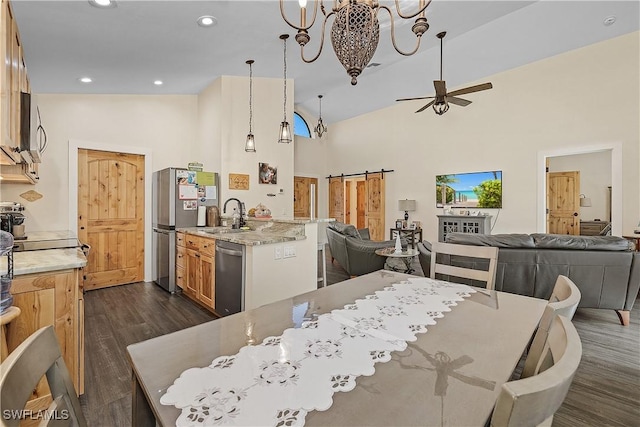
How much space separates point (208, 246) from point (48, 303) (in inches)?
68.2

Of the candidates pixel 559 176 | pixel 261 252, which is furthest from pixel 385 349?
pixel 559 176

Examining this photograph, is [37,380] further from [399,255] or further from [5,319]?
[399,255]

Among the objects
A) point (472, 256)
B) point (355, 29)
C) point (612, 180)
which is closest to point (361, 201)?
point (612, 180)

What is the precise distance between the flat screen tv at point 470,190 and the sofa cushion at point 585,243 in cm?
321

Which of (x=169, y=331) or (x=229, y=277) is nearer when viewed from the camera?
(x=169, y=331)

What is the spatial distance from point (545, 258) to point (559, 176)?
5923mm

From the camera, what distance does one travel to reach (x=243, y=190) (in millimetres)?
4754

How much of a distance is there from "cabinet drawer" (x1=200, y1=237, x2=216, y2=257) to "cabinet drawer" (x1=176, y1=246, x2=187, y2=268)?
58 centimetres

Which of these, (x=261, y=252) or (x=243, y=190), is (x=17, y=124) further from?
(x=243, y=190)

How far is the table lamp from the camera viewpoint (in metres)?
7.23

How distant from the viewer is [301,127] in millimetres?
8484

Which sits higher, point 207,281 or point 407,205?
point 407,205

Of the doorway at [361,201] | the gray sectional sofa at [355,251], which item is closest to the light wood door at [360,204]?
the doorway at [361,201]

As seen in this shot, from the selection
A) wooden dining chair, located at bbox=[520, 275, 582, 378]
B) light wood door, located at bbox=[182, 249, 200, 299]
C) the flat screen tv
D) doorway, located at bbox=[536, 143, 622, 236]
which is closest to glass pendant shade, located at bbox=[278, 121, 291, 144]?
light wood door, located at bbox=[182, 249, 200, 299]
